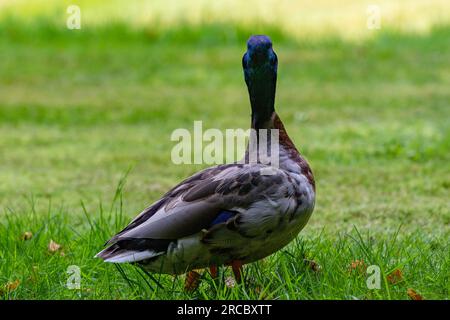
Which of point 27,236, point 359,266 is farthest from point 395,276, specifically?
point 27,236

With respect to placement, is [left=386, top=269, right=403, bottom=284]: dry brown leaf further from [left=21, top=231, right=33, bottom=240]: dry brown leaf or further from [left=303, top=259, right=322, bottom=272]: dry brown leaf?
[left=21, top=231, right=33, bottom=240]: dry brown leaf

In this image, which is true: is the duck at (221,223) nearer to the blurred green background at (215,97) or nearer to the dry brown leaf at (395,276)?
the dry brown leaf at (395,276)

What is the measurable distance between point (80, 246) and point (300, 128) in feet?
12.4

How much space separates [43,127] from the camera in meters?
8.48

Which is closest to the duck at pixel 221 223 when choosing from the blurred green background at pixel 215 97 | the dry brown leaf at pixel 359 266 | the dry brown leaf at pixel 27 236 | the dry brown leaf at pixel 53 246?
the dry brown leaf at pixel 359 266

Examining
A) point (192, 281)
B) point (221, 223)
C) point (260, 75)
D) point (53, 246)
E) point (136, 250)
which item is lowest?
point (53, 246)

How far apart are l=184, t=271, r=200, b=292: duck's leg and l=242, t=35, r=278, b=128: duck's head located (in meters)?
0.68

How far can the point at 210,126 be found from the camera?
8.27 meters

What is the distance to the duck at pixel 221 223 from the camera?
3.62 m

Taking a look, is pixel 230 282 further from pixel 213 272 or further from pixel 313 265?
pixel 313 265

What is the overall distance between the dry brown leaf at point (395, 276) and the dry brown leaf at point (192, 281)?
78 cm

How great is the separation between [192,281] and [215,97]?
5585 mm

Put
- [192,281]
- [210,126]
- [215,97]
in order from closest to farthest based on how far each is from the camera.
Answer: [192,281], [210,126], [215,97]

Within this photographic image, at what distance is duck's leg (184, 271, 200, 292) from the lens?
12.7 ft
